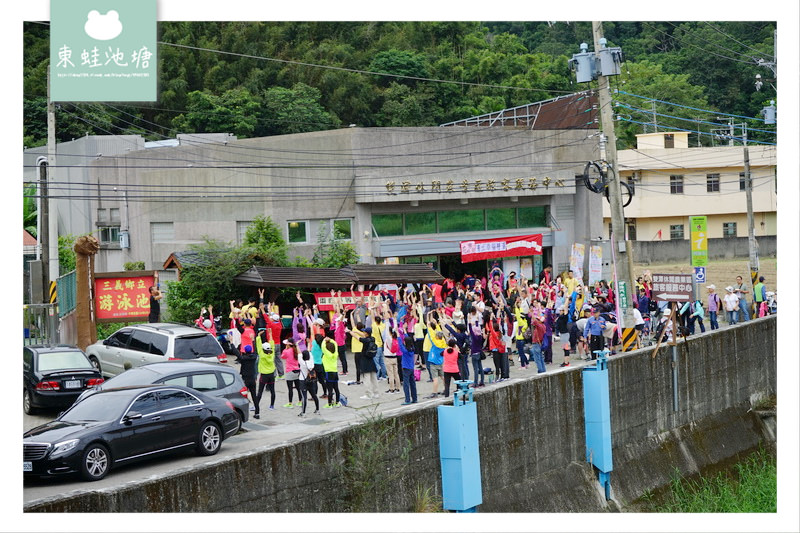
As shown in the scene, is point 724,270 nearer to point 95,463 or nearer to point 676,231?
point 676,231

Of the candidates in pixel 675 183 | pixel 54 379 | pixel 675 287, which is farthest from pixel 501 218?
pixel 54 379

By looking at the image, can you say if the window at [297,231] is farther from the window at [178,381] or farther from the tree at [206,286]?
the window at [178,381]

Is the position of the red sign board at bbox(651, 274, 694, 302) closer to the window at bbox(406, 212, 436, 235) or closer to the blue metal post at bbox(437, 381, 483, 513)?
the blue metal post at bbox(437, 381, 483, 513)

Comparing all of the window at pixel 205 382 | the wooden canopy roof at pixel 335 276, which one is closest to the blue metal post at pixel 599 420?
the window at pixel 205 382

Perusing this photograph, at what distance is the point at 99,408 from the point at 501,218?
22458 millimetres

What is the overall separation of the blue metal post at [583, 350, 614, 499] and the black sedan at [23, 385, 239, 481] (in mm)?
5819

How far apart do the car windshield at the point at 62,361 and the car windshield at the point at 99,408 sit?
377cm

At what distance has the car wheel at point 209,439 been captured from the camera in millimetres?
13000

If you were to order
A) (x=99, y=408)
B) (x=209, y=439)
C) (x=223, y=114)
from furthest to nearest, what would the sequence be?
(x=223, y=114) < (x=209, y=439) < (x=99, y=408)

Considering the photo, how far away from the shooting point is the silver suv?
17047 mm

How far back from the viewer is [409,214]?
105 feet

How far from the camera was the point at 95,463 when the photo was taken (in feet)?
38.0

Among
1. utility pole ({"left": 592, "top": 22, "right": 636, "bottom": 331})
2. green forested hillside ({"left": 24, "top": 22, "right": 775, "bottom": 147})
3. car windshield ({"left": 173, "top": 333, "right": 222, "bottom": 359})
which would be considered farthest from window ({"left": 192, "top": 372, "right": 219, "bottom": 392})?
green forested hillside ({"left": 24, "top": 22, "right": 775, "bottom": 147})

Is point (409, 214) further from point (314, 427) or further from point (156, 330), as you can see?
point (314, 427)
